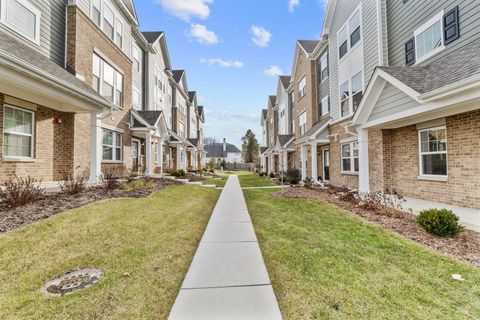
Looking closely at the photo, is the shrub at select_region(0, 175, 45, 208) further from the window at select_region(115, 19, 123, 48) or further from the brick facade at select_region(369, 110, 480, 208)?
the brick facade at select_region(369, 110, 480, 208)

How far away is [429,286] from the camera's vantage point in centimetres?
315

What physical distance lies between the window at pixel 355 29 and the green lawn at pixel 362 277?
10.7m

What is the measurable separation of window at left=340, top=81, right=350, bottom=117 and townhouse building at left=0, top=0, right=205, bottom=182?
1146 cm

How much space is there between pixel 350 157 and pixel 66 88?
505 inches

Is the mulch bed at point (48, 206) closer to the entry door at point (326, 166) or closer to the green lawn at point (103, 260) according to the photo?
the green lawn at point (103, 260)

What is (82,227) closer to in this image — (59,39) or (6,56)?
(6,56)

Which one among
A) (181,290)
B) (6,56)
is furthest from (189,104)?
(181,290)

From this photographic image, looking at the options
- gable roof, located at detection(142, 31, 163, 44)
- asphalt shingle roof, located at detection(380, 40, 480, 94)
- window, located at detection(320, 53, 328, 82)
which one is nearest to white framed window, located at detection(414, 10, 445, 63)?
asphalt shingle roof, located at detection(380, 40, 480, 94)

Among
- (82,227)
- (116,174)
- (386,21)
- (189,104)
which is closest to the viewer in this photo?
(82,227)

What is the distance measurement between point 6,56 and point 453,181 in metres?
12.3

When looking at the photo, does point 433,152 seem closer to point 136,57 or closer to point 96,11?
point 96,11

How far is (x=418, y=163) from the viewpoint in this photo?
8.62 metres

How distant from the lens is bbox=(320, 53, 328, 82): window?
Result: 633 inches

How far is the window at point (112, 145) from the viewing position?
39.4ft
